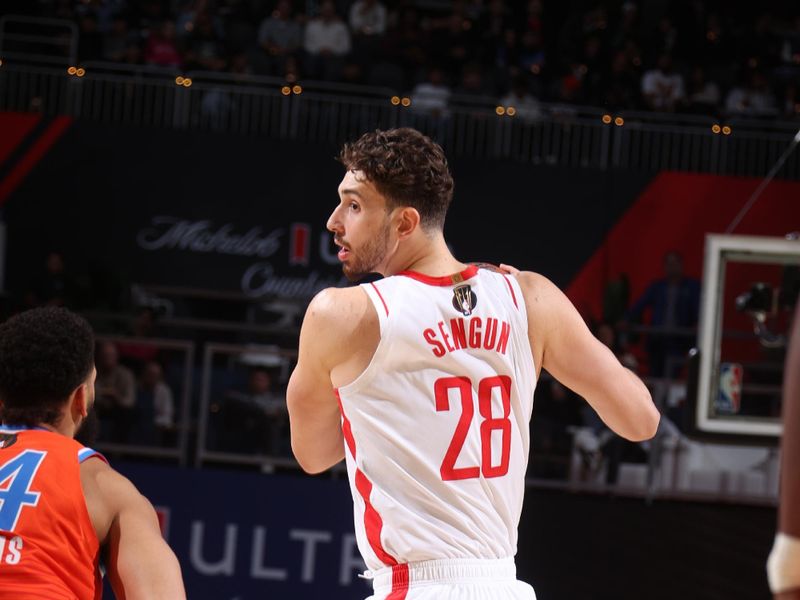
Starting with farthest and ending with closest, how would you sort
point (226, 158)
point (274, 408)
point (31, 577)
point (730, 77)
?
point (730, 77), point (226, 158), point (274, 408), point (31, 577)

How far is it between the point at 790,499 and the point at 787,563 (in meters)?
0.08

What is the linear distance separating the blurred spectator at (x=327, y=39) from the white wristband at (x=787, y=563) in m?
12.4

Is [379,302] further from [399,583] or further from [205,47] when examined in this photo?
[205,47]

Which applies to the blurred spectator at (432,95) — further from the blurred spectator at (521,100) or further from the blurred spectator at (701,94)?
the blurred spectator at (701,94)

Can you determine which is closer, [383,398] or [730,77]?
[383,398]

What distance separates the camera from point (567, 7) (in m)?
15.2

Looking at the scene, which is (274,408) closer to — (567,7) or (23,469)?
(23,469)

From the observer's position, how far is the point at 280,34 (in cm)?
1380

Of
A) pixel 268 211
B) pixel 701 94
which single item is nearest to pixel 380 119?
pixel 268 211

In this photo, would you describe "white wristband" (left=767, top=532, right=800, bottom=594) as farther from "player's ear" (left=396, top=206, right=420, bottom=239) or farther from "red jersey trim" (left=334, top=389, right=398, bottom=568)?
"player's ear" (left=396, top=206, right=420, bottom=239)

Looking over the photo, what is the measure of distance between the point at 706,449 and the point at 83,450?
6720mm

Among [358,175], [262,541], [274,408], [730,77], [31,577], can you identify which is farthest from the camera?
[730,77]

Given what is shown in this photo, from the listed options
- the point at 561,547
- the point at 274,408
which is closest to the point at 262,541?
the point at 274,408

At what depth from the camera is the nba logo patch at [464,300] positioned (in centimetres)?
277
